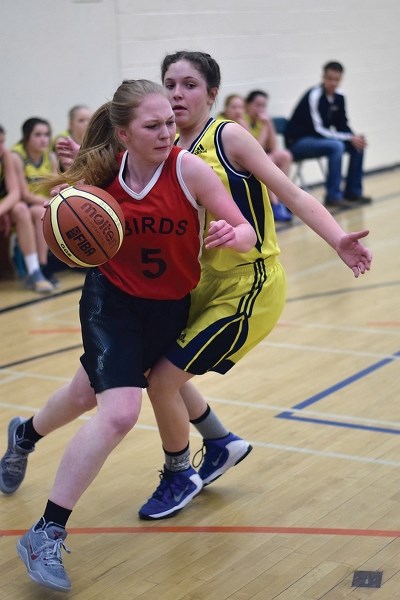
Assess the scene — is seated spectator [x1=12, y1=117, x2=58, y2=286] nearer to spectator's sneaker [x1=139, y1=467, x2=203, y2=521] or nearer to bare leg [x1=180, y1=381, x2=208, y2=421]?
bare leg [x1=180, y1=381, x2=208, y2=421]

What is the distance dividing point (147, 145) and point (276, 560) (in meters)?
1.39

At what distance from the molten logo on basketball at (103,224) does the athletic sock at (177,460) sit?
93cm

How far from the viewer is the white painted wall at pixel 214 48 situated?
30.5 ft

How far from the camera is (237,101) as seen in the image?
1025 cm

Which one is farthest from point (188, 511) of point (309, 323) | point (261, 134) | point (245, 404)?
point (261, 134)

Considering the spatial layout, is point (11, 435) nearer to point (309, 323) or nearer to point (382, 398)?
point (382, 398)

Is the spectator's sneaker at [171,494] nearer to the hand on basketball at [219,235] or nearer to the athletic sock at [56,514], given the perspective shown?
the athletic sock at [56,514]

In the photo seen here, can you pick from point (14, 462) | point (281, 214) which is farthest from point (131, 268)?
point (281, 214)

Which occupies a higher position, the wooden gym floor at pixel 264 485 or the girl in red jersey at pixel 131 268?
the girl in red jersey at pixel 131 268

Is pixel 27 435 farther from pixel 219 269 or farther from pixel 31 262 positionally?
pixel 31 262

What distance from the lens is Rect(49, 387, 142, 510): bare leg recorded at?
3086 millimetres

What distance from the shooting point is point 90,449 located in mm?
3088

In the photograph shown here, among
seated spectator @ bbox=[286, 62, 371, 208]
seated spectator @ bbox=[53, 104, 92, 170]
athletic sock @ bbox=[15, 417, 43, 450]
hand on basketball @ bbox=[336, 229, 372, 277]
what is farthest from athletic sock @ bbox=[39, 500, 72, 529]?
seated spectator @ bbox=[286, 62, 371, 208]

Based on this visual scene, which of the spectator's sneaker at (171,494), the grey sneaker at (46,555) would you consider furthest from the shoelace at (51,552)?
the spectator's sneaker at (171,494)
